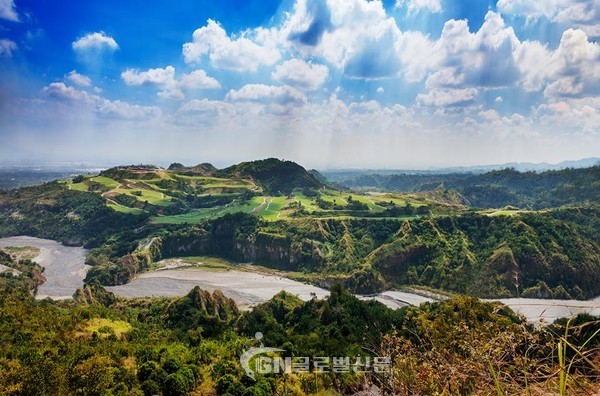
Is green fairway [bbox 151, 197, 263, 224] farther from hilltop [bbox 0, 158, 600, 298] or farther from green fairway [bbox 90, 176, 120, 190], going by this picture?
green fairway [bbox 90, 176, 120, 190]

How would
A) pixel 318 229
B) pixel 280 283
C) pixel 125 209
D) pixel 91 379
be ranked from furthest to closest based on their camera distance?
pixel 125 209, pixel 318 229, pixel 280 283, pixel 91 379

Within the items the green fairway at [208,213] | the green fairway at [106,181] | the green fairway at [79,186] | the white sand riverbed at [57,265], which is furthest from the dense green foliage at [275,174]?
the white sand riverbed at [57,265]

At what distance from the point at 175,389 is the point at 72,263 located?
287 ft

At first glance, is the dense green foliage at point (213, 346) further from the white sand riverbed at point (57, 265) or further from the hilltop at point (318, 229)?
the hilltop at point (318, 229)

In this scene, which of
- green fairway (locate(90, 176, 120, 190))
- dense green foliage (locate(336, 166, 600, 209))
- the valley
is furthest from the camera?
dense green foliage (locate(336, 166, 600, 209))

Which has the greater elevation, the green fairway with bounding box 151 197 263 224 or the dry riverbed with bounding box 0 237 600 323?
the green fairway with bounding box 151 197 263 224

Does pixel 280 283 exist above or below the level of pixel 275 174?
below

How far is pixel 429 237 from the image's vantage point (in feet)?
297

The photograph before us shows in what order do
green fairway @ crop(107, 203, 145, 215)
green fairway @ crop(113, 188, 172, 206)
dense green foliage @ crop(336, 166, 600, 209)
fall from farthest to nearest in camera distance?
dense green foliage @ crop(336, 166, 600, 209) < green fairway @ crop(113, 188, 172, 206) < green fairway @ crop(107, 203, 145, 215)

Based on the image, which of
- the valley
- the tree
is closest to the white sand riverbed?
the valley

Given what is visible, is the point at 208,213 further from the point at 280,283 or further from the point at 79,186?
the point at 280,283

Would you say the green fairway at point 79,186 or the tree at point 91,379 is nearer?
the tree at point 91,379

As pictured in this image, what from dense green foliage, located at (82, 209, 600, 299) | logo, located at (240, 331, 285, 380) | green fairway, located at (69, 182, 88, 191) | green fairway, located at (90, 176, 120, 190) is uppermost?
green fairway, located at (90, 176, 120, 190)

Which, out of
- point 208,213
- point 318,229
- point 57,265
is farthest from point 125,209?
point 318,229
